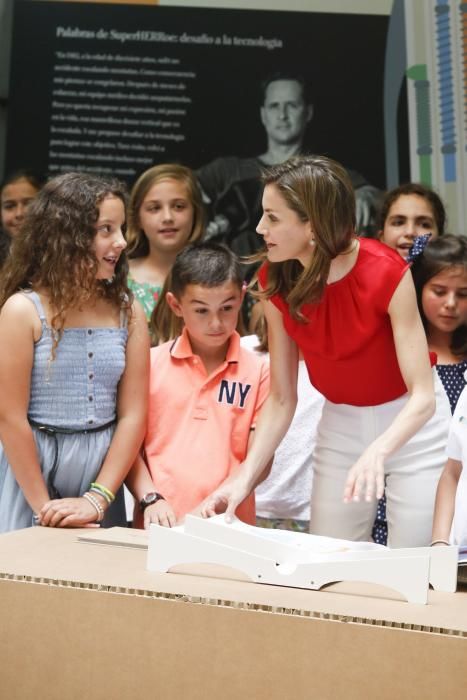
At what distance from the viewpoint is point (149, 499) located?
225cm

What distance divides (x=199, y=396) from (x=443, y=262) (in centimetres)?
90

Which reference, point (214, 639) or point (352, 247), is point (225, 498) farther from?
point (214, 639)

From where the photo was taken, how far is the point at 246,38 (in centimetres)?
402

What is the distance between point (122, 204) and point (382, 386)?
2.42 feet

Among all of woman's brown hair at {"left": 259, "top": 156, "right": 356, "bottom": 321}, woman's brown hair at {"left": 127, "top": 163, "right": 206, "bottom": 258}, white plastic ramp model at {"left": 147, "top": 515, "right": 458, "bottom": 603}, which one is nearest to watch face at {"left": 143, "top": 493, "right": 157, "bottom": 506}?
woman's brown hair at {"left": 259, "top": 156, "right": 356, "bottom": 321}

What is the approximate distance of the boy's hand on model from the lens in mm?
2163

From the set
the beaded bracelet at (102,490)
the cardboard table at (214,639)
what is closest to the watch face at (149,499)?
the beaded bracelet at (102,490)

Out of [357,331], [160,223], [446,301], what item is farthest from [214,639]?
[160,223]

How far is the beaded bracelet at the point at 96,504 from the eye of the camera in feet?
6.73

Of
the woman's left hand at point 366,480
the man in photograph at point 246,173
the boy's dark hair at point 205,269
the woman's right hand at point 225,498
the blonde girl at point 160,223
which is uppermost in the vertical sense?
the man in photograph at point 246,173

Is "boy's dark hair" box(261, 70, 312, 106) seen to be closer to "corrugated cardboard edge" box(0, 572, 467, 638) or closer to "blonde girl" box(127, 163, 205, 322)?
"blonde girl" box(127, 163, 205, 322)

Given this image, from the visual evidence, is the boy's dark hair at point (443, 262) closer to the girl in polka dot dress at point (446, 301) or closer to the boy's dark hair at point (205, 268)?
the girl in polka dot dress at point (446, 301)

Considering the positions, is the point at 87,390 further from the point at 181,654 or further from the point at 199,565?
the point at 181,654

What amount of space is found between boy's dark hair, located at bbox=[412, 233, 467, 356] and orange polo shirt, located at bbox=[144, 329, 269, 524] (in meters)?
0.65
